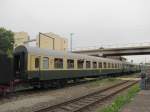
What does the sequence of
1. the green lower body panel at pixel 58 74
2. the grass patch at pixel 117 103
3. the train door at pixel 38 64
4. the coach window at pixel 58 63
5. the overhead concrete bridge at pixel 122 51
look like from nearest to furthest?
the grass patch at pixel 117 103
the green lower body panel at pixel 58 74
the train door at pixel 38 64
the coach window at pixel 58 63
the overhead concrete bridge at pixel 122 51

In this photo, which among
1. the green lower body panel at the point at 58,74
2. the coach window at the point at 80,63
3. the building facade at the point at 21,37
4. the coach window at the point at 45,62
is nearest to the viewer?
the green lower body panel at the point at 58,74

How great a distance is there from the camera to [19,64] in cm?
2000

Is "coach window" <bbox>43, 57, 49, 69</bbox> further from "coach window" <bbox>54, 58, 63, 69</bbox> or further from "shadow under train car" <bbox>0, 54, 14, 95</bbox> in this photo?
"shadow under train car" <bbox>0, 54, 14, 95</bbox>

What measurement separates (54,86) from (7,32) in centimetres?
3379

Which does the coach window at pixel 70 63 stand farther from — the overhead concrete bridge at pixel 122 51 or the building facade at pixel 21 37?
the building facade at pixel 21 37

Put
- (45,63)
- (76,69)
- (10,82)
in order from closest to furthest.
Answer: (10,82), (45,63), (76,69)

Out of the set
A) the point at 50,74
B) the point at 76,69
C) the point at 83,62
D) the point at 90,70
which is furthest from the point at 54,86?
the point at 90,70

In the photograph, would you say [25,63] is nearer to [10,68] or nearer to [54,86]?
[10,68]

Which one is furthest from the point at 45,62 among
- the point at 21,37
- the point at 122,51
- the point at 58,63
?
the point at 21,37

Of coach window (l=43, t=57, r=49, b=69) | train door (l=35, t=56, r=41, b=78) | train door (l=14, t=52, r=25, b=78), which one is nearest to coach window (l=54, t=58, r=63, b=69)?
coach window (l=43, t=57, r=49, b=69)

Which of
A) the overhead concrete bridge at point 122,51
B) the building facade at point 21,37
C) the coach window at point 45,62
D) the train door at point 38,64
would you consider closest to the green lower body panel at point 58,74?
the train door at point 38,64

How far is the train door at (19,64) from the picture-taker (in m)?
19.5

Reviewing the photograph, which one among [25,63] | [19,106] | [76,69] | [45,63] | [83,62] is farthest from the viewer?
[83,62]

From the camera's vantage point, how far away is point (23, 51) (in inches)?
783
